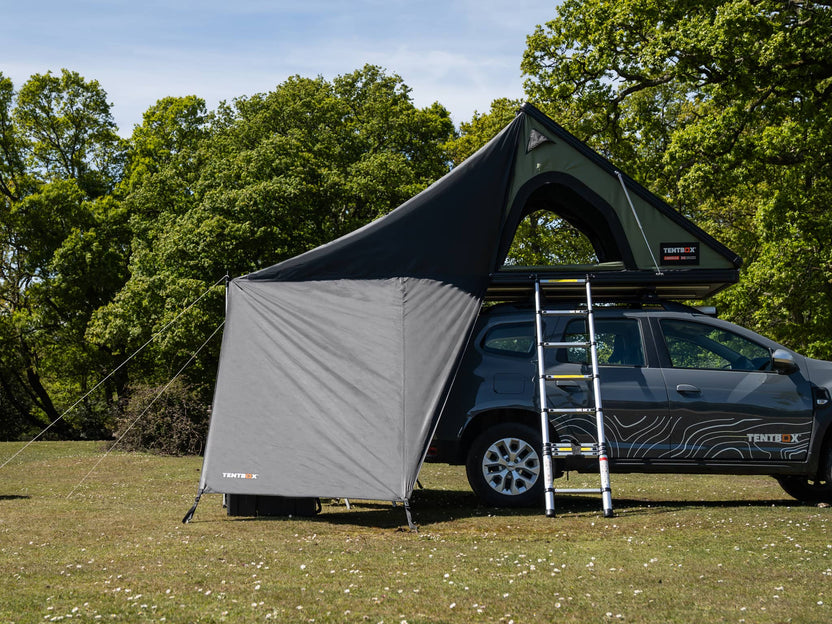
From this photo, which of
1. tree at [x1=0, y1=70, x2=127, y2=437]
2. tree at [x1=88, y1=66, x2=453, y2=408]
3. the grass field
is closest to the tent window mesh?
tree at [x1=88, y1=66, x2=453, y2=408]

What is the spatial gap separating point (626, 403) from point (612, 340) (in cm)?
72

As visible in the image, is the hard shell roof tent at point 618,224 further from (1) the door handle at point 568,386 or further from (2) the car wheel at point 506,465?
(2) the car wheel at point 506,465

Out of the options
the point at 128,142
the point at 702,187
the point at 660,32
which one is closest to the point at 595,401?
the point at 702,187

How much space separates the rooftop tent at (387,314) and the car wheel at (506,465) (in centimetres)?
80

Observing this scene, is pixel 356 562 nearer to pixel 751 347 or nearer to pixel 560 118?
pixel 751 347

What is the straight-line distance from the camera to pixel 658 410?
9242mm

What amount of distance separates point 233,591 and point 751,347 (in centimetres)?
622

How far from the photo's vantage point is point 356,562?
257 inches

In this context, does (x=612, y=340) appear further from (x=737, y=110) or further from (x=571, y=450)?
(x=737, y=110)

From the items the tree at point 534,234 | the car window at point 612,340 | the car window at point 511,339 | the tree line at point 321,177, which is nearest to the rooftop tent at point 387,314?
the car window at point 511,339

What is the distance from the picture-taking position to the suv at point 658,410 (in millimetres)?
9227

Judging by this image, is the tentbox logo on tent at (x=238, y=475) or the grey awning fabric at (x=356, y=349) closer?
the grey awning fabric at (x=356, y=349)

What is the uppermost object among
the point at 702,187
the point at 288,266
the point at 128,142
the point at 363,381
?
the point at 128,142

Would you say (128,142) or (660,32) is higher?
(128,142)
